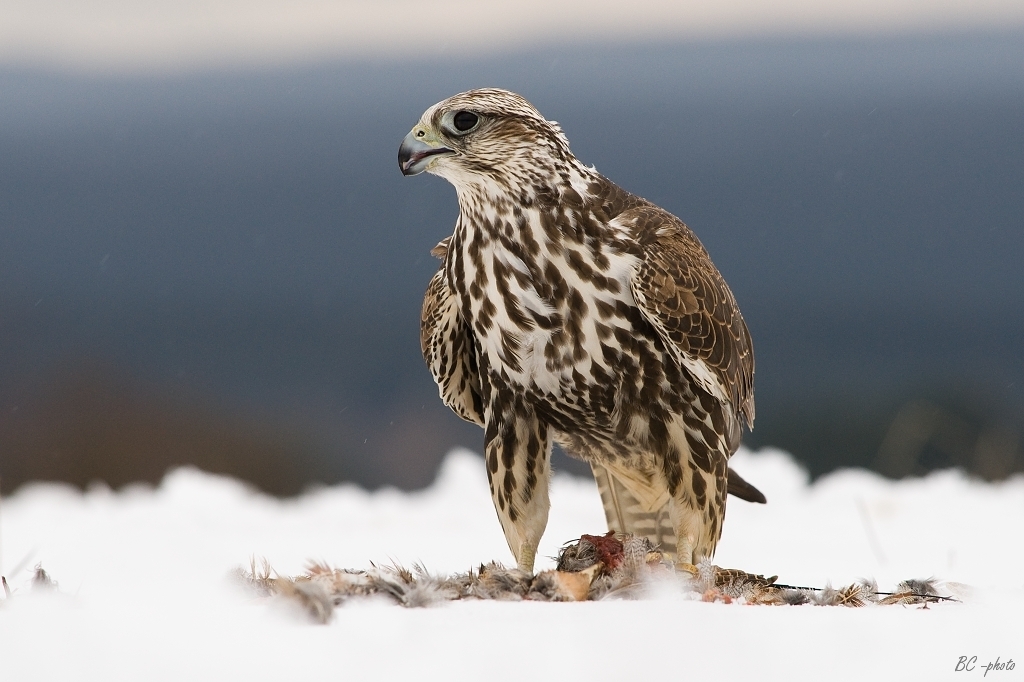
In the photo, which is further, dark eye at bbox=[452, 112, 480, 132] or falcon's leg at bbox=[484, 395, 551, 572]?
falcon's leg at bbox=[484, 395, 551, 572]

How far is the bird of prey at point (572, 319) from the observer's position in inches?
131

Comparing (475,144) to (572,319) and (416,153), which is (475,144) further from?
(572,319)

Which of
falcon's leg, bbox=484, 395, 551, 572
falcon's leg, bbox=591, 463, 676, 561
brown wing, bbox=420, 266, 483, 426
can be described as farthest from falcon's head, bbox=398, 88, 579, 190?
falcon's leg, bbox=591, 463, 676, 561

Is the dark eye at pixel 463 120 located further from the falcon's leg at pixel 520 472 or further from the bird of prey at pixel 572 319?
the falcon's leg at pixel 520 472

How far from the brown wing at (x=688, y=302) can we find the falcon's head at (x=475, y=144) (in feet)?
1.25

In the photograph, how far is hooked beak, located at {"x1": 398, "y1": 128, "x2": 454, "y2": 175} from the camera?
333 centimetres

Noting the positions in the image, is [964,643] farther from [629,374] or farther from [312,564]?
[312,564]

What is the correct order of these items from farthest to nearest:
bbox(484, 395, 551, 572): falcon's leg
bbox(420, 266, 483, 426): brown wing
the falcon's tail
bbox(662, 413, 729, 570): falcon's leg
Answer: the falcon's tail, bbox(420, 266, 483, 426): brown wing, bbox(484, 395, 551, 572): falcon's leg, bbox(662, 413, 729, 570): falcon's leg

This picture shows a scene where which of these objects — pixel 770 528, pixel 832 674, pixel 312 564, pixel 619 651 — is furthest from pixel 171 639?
pixel 770 528

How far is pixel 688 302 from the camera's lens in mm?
3393

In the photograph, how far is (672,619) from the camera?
2389mm

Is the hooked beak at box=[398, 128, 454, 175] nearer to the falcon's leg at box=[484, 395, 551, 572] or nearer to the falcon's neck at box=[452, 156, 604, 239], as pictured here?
the falcon's neck at box=[452, 156, 604, 239]

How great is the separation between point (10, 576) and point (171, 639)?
1037 mm

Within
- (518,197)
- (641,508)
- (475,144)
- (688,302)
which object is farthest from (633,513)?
(475,144)
